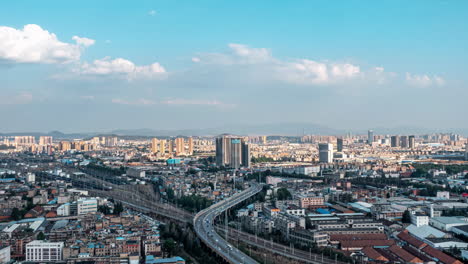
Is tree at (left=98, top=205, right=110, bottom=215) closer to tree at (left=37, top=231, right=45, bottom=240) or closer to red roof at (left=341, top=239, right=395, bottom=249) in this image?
tree at (left=37, top=231, right=45, bottom=240)

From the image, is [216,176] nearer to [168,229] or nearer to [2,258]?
[168,229]

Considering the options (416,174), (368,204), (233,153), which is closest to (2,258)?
(368,204)

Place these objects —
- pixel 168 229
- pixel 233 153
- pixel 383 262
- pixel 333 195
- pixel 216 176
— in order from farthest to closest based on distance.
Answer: pixel 233 153 → pixel 216 176 → pixel 333 195 → pixel 168 229 → pixel 383 262

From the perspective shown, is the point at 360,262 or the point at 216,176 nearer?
the point at 360,262

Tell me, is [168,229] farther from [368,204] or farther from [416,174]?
[416,174]

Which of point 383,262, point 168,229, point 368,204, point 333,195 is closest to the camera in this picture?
point 383,262

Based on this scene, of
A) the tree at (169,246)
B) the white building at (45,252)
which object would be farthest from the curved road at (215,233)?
the white building at (45,252)

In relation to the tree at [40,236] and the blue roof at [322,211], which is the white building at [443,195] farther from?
the tree at [40,236]

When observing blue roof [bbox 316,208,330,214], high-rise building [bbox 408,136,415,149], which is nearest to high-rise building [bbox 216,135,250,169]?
blue roof [bbox 316,208,330,214]

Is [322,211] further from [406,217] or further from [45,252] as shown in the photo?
[45,252]
